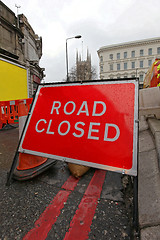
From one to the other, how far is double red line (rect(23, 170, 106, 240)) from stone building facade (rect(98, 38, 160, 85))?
58566 mm

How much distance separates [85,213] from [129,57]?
2550 inches

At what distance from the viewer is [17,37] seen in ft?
56.1

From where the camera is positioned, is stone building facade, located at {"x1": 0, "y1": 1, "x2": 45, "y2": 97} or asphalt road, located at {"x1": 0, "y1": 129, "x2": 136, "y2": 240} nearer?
asphalt road, located at {"x1": 0, "y1": 129, "x2": 136, "y2": 240}

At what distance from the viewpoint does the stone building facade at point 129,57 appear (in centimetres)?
5359

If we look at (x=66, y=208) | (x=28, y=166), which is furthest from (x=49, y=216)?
(x=28, y=166)

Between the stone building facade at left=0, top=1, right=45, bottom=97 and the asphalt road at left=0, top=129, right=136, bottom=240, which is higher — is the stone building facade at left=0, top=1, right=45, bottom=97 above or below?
above

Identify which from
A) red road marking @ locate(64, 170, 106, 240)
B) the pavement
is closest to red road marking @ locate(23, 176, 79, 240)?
red road marking @ locate(64, 170, 106, 240)

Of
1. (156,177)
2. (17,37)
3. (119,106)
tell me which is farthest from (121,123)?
(17,37)

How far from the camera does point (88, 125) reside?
5.28ft

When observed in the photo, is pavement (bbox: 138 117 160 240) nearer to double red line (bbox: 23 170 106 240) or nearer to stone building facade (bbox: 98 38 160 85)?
double red line (bbox: 23 170 106 240)

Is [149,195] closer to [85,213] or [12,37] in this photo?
[85,213]

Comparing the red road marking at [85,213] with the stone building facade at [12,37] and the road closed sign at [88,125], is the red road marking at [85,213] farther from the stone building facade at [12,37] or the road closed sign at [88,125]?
the stone building facade at [12,37]

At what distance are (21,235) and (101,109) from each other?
144cm

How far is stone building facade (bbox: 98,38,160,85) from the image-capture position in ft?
176
